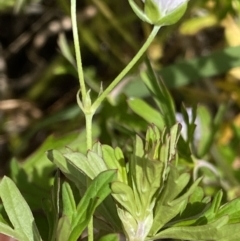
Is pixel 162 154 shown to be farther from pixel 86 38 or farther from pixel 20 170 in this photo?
pixel 86 38

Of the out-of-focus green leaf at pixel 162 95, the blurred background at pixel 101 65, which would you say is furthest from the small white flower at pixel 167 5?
the blurred background at pixel 101 65

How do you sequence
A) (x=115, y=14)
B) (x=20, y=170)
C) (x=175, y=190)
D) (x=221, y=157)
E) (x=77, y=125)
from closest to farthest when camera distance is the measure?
(x=175, y=190), (x=20, y=170), (x=221, y=157), (x=77, y=125), (x=115, y=14)

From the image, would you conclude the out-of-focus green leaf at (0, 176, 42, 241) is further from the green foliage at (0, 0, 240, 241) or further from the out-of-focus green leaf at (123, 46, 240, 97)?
the out-of-focus green leaf at (123, 46, 240, 97)

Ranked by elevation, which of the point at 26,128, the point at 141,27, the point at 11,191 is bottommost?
the point at 26,128

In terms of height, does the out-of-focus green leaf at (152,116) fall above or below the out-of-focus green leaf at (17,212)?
below

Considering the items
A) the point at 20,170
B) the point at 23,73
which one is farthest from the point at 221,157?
the point at 23,73

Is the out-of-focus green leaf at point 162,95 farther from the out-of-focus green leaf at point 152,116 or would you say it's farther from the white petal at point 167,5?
the white petal at point 167,5
